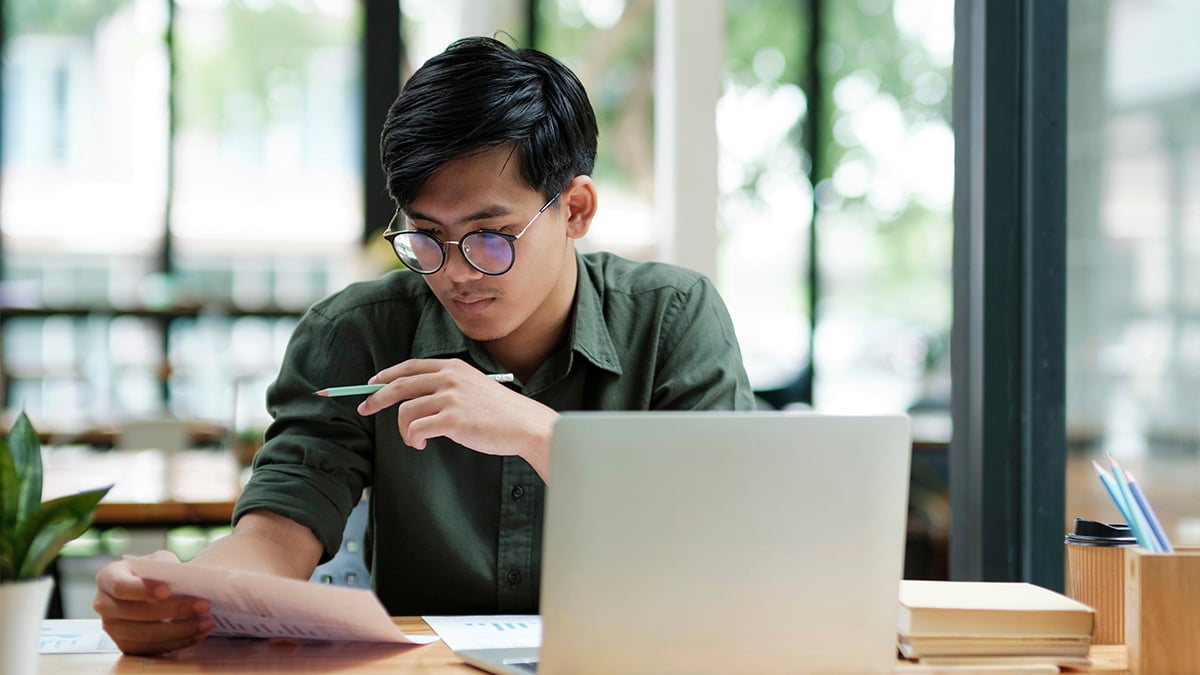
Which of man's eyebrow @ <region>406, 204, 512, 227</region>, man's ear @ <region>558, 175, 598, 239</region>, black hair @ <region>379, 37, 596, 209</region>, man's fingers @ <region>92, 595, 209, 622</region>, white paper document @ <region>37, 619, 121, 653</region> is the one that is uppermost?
black hair @ <region>379, 37, 596, 209</region>

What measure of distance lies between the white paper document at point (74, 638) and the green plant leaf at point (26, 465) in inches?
9.8

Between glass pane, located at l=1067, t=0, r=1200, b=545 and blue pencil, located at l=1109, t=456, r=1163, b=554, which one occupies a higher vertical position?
glass pane, located at l=1067, t=0, r=1200, b=545

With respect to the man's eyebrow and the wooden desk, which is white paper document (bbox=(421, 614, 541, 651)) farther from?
the man's eyebrow

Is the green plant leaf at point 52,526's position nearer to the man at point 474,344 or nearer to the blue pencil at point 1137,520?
the man at point 474,344

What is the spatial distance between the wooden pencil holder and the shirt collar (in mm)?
795

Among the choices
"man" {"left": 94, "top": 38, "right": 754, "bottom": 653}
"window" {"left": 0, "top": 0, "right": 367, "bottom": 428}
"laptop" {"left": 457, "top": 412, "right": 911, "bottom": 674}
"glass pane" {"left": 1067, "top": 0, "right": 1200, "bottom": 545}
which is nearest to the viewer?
"laptop" {"left": 457, "top": 412, "right": 911, "bottom": 674}

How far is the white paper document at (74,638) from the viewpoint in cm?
126

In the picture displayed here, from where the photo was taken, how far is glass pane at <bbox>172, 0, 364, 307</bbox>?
6.77 m

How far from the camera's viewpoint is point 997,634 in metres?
1.20

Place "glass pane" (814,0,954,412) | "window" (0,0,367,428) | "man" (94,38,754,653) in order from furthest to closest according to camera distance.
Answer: "glass pane" (814,0,954,412)
"window" (0,0,367,428)
"man" (94,38,754,653)

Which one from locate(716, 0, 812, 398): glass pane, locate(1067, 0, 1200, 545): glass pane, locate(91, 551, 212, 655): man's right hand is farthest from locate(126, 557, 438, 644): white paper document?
locate(716, 0, 812, 398): glass pane

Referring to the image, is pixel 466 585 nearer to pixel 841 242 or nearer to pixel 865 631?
pixel 865 631

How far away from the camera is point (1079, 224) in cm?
215

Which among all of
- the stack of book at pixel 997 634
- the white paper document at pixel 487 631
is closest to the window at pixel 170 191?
Answer: the white paper document at pixel 487 631
